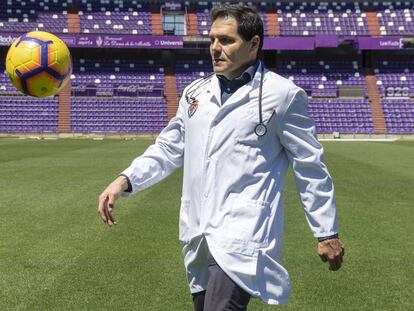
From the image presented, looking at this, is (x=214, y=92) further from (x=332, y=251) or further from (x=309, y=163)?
(x=332, y=251)

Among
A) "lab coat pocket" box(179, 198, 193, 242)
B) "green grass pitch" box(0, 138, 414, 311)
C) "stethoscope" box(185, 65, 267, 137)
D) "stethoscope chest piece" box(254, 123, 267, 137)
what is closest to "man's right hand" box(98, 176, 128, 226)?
"lab coat pocket" box(179, 198, 193, 242)

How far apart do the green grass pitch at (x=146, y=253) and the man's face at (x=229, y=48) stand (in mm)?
2583

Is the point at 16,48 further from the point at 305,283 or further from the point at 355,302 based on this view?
the point at 355,302

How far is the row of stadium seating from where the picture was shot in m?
45.7

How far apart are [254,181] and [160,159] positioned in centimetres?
61

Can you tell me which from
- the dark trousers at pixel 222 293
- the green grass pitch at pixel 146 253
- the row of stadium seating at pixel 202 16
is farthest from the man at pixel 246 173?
the row of stadium seating at pixel 202 16

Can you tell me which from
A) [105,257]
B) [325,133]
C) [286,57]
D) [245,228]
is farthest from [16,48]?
[286,57]

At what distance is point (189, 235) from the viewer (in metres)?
2.59

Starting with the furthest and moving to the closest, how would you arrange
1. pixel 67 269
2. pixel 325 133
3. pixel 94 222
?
pixel 325 133 < pixel 94 222 < pixel 67 269

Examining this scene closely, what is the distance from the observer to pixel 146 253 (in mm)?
6199

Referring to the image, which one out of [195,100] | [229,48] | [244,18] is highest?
[244,18]

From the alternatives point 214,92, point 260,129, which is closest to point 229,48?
point 214,92

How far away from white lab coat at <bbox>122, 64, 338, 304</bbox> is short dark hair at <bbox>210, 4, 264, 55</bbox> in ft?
0.67

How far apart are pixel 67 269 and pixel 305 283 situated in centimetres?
252
